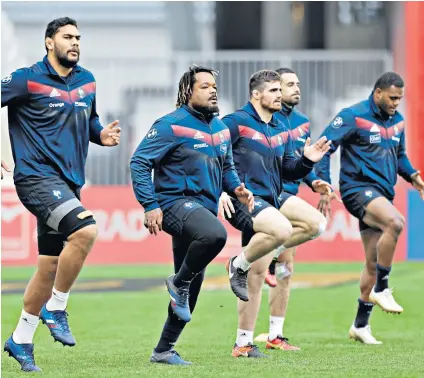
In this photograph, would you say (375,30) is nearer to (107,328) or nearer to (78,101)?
(107,328)

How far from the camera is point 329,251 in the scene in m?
21.9

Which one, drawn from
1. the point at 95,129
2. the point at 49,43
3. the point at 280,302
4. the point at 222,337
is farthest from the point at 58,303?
the point at 222,337

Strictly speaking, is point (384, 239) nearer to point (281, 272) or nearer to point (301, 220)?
point (281, 272)

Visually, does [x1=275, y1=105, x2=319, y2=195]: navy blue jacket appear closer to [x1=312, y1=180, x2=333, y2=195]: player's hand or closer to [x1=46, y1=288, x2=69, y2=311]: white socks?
[x1=312, y1=180, x2=333, y2=195]: player's hand

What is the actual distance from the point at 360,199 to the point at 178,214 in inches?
125

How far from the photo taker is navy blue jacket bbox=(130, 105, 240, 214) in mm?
9172

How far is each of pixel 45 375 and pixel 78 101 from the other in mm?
2045

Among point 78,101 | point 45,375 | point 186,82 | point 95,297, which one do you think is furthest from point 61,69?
point 95,297

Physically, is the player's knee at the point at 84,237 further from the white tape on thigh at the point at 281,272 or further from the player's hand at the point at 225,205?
the white tape on thigh at the point at 281,272

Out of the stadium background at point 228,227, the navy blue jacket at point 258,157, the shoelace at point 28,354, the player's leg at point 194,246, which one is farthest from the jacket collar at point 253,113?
the shoelace at point 28,354

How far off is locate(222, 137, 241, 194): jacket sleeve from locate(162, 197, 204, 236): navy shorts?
526 millimetres

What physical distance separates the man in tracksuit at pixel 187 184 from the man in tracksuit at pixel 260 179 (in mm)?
305

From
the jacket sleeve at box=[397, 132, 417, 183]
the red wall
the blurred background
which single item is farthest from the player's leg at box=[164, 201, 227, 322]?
the red wall

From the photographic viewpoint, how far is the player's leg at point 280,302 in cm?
1111
